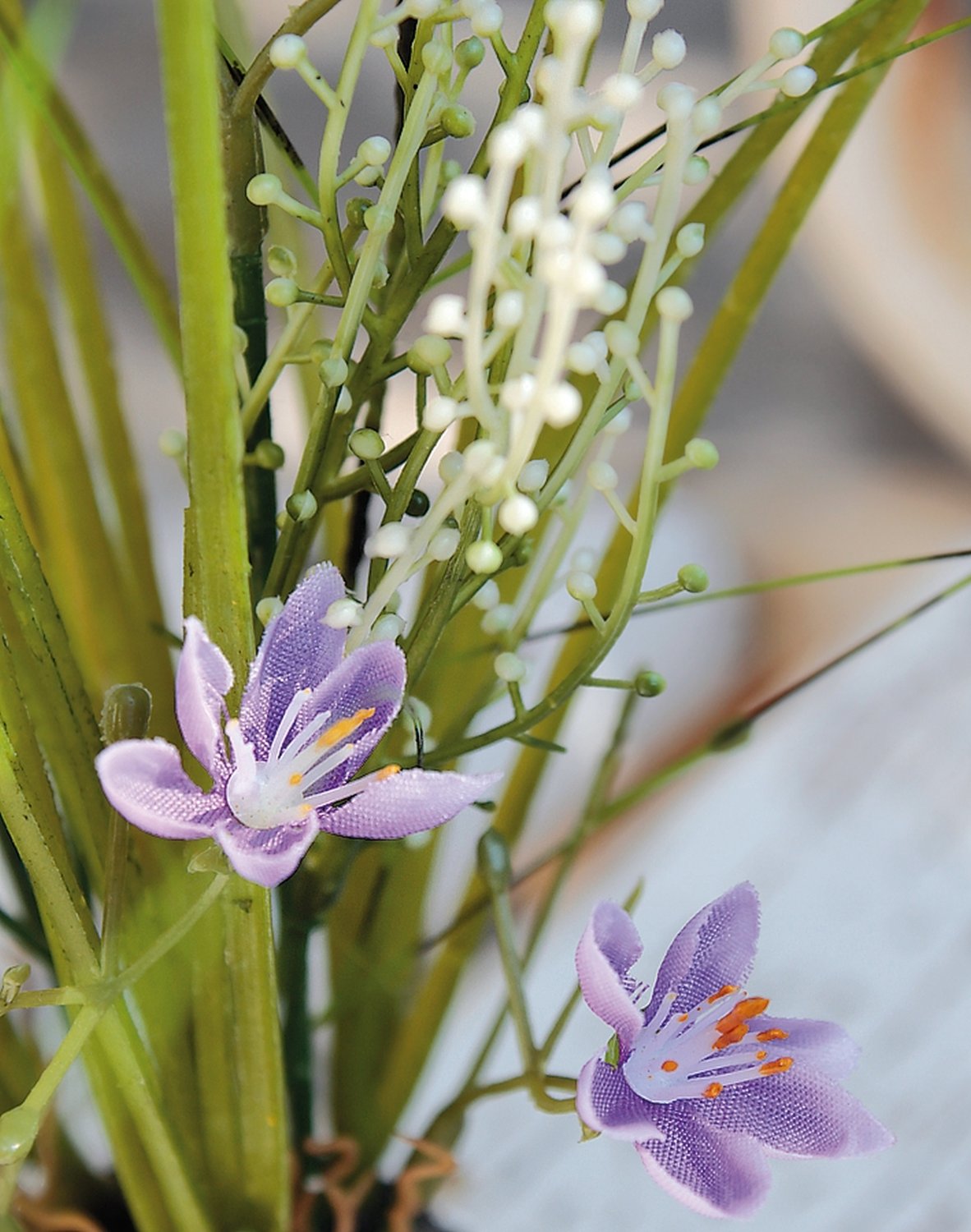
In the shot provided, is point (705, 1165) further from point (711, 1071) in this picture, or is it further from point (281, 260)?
point (281, 260)

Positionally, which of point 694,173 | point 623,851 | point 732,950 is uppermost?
point 694,173

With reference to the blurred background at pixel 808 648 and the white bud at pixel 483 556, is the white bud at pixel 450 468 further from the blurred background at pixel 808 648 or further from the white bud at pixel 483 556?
the blurred background at pixel 808 648

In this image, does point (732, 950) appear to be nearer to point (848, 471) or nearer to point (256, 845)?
point (256, 845)

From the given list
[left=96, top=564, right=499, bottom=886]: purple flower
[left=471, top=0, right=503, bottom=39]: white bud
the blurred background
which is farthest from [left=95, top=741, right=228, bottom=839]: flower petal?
the blurred background

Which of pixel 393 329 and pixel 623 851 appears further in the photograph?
pixel 623 851

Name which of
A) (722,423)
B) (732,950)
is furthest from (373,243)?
(722,423)

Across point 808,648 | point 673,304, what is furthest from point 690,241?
point 808,648
